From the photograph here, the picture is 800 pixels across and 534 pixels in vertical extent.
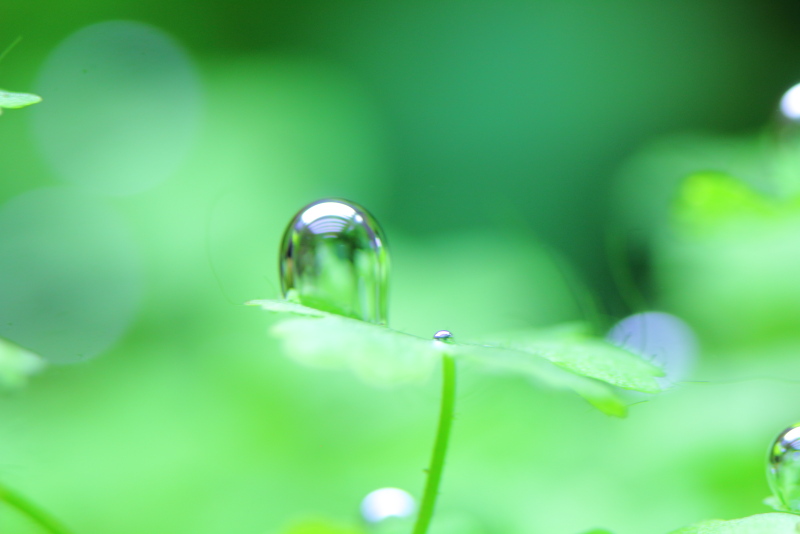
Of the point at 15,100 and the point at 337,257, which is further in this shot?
the point at 337,257

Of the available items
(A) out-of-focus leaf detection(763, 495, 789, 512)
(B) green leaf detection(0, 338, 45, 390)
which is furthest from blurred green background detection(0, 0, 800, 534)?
(A) out-of-focus leaf detection(763, 495, 789, 512)

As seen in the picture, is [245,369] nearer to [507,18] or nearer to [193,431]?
[193,431]

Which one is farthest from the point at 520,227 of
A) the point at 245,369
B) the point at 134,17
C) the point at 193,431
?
the point at 134,17

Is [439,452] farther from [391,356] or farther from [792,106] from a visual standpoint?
[792,106]

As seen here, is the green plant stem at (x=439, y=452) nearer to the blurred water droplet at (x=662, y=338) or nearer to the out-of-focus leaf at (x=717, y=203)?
the blurred water droplet at (x=662, y=338)

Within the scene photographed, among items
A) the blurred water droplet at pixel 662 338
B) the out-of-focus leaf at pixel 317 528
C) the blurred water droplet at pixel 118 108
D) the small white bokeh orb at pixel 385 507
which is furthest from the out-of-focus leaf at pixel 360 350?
the blurred water droplet at pixel 118 108

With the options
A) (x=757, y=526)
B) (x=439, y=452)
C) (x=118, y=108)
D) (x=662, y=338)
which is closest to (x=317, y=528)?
(x=439, y=452)

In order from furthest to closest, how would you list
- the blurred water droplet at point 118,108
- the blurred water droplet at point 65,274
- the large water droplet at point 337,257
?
the blurred water droplet at point 118,108, the blurred water droplet at point 65,274, the large water droplet at point 337,257
